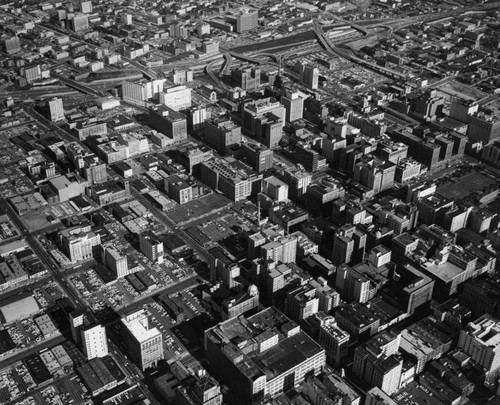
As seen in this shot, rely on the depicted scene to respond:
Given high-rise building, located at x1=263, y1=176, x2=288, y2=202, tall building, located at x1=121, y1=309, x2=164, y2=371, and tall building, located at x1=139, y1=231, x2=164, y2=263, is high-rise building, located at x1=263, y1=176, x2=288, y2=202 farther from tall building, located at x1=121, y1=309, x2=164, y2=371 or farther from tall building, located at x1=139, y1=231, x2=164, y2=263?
tall building, located at x1=121, y1=309, x2=164, y2=371

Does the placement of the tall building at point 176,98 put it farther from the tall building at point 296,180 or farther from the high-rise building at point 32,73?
the tall building at point 296,180

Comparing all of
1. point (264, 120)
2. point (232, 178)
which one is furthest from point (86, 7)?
point (232, 178)

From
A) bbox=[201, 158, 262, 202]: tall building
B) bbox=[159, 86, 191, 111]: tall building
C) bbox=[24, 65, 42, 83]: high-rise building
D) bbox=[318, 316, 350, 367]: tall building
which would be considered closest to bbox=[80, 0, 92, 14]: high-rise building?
bbox=[24, 65, 42, 83]: high-rise building

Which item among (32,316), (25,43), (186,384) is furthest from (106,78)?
(186,384)

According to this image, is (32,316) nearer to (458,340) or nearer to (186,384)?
(186,384)

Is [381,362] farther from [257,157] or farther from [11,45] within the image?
[11,45]
